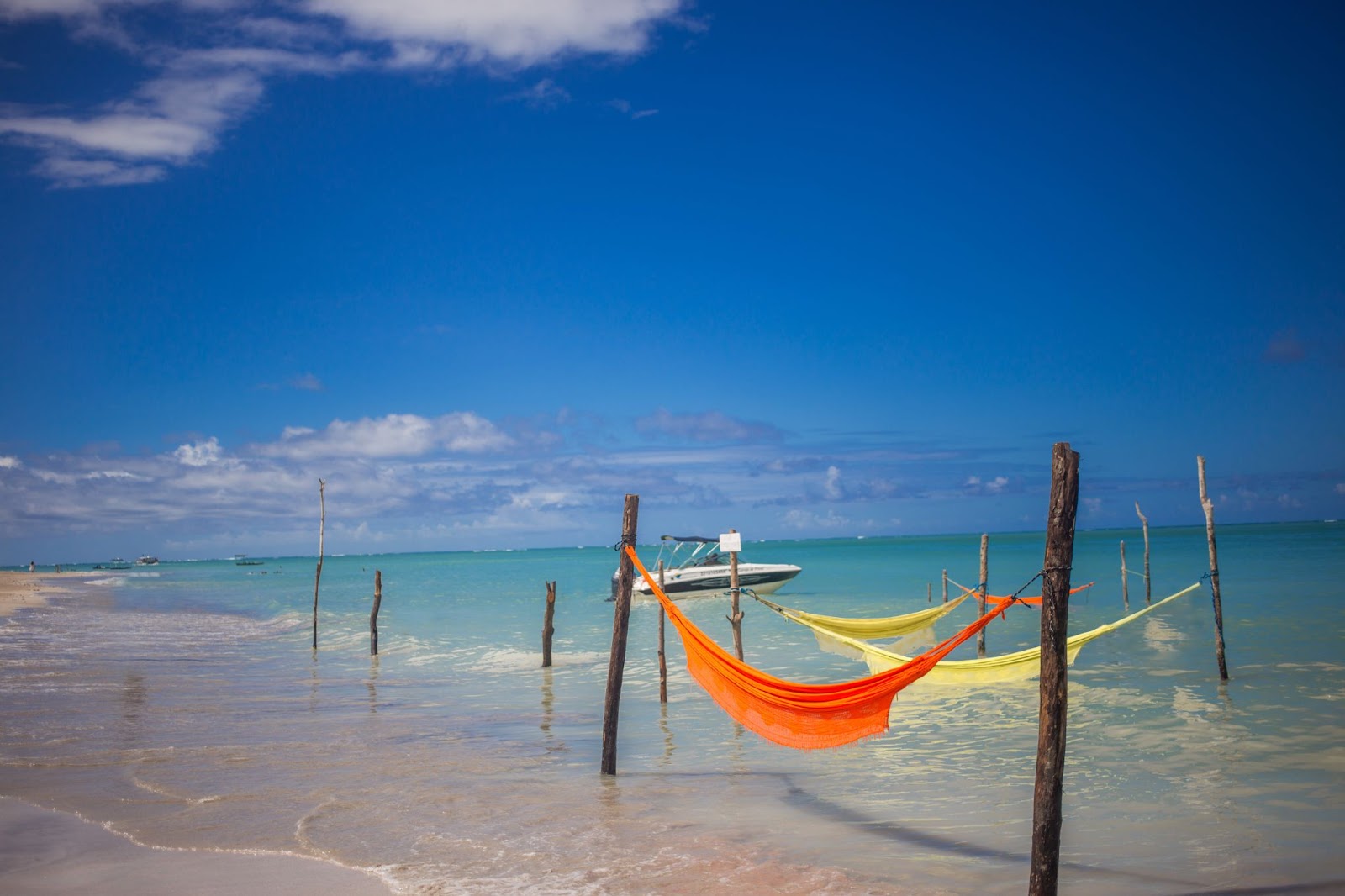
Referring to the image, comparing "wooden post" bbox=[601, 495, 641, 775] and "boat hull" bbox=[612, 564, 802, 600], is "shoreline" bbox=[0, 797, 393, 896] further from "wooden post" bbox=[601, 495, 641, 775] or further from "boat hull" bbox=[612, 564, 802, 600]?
"boat hull" bbox=[612, 564, 802, 600]

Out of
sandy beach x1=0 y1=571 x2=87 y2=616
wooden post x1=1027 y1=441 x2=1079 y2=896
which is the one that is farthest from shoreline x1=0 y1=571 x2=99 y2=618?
wooden post x1=1027 y1=441 x2=1079 y2=896

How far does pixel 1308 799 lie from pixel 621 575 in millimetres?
5466

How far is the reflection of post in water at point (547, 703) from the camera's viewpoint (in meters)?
10.5

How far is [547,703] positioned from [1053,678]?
341 inches

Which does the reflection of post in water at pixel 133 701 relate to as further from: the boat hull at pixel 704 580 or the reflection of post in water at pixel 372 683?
the boat hull at pixel 704 580

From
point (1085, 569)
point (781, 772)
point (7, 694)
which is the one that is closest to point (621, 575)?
point (781, 772)

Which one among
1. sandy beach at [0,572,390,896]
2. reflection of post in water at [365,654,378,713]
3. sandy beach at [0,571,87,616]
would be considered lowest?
sandy beach at [0,571,87,616]

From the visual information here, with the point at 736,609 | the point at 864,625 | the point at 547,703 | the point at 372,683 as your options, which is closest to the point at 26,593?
the point at 372,683

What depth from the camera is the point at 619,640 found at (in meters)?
7.79

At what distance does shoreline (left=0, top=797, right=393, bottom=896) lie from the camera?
17.6ft

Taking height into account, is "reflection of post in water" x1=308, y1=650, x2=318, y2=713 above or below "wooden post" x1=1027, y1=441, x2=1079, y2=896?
below

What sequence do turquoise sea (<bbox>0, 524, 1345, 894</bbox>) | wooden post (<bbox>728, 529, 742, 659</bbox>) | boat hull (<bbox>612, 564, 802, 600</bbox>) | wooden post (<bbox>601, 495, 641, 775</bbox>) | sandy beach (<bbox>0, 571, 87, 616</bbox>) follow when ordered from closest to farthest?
turquoise sea (<bbox>0, 524, 1345, 894</bbox>) < wooden post (<bbox>601, 495, 641, 775</bbox>) < wooden post (<bbox>728, 529, 742, 659</bbox>) < boat hull (<bbox>612, 564, 802, 600</bbox>) < sandy beach (<bbox>0, 571, 87, 616</bbox>)

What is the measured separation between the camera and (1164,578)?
36.6 m

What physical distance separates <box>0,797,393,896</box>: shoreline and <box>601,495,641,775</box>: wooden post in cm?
248
